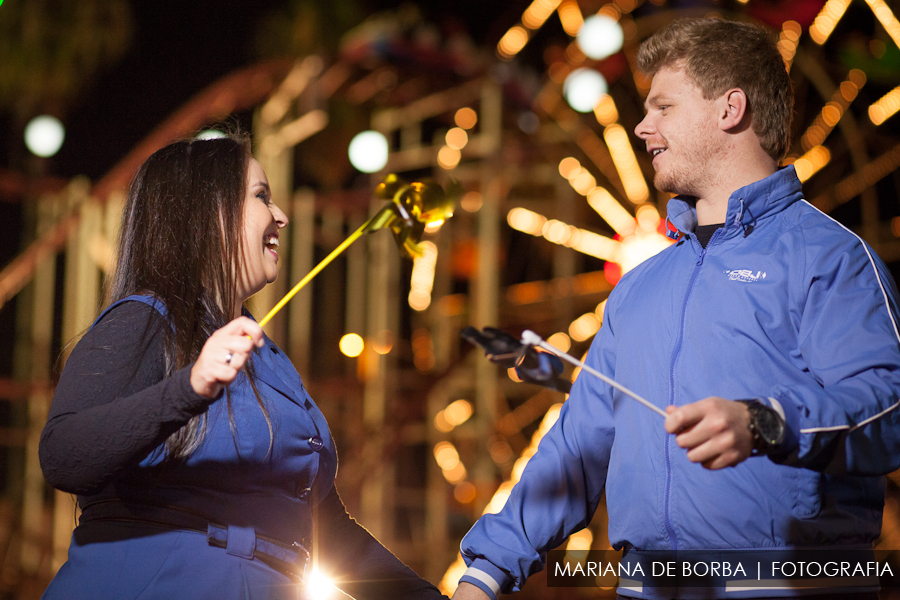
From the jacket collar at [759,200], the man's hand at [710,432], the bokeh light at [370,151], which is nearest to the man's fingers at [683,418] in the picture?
the man's hand at [710,432]

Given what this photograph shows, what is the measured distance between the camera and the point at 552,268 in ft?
39.7

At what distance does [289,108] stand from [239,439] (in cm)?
614

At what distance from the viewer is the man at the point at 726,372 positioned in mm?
1643

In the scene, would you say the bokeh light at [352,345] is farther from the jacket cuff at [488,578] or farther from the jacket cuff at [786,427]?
the jacket cuff at [786,427]

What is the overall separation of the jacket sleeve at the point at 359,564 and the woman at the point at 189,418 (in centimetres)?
3

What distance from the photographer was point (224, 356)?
1.55 meters

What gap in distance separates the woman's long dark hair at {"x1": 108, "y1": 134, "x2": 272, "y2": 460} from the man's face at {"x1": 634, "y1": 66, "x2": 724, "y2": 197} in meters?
1.05

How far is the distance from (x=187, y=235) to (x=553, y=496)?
113 cm

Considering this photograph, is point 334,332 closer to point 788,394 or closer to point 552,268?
point 552,268

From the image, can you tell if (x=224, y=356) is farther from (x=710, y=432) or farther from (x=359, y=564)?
(x=359, y=564)

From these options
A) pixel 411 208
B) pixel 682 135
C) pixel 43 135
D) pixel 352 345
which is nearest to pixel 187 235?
pixel 411 208

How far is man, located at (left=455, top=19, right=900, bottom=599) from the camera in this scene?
164cm

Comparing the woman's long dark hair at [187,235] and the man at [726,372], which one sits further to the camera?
the woman's long dark hair at [187,235]

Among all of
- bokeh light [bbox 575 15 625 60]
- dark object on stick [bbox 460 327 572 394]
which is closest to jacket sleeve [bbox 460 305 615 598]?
dark object on stick [bbox 460 327 572 394]
